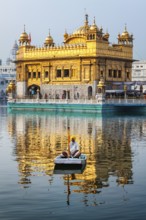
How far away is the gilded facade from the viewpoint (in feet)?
224

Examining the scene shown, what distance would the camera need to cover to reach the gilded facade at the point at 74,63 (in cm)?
6812

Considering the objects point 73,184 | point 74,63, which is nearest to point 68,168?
point 73,184

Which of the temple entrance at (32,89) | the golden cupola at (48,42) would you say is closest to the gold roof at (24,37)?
the golden cupola at (48,42)

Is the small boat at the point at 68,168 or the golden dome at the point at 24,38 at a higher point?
the golden dome at the point at 24,38

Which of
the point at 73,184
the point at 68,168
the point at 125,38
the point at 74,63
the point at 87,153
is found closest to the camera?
the point at 73,184

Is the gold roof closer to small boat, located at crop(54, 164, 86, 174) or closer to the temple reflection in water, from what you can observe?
the temple reflection in water

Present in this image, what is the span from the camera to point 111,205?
1262 cm

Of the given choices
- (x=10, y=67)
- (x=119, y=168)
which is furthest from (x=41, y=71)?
(x=10, y=67)

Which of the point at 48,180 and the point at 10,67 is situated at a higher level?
the point at 10,67

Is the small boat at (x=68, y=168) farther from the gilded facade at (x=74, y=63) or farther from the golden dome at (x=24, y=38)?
the golden dome at (x=24, y=38)

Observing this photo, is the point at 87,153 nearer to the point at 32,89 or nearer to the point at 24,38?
the point at 32,89

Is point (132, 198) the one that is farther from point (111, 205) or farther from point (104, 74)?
point (104, 74)

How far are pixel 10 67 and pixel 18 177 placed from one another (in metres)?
147

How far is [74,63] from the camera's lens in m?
69.6
